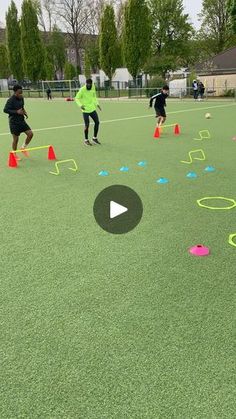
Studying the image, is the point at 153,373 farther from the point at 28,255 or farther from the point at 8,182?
the point at 8,182

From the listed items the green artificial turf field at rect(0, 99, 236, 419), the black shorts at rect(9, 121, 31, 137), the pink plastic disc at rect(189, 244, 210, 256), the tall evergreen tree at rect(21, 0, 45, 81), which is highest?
the tall evergreen tree at rect(21, 0, 45, 81)

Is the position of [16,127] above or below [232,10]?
below

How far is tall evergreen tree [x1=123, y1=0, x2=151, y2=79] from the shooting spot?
33.5 meters

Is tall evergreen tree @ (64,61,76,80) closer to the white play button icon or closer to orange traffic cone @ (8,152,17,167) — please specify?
orange traffic cone @ (8,152,17,167)

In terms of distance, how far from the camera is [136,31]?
33.8 meters

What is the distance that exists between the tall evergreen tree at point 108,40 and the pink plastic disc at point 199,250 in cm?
3773

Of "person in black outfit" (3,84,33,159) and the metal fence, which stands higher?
the metal fence

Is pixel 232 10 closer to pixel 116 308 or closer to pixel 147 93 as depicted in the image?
pixel 147 93

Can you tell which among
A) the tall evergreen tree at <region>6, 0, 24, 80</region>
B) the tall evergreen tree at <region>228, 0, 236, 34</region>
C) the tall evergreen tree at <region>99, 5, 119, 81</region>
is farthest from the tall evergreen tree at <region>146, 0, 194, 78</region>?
the tall evergreen tree at <region>228, 0, 236, 34</region>

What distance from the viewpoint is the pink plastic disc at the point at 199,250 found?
3797mm

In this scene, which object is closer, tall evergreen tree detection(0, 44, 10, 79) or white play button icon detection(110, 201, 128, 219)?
white play button icon detection(110, 201, 128, 219)
